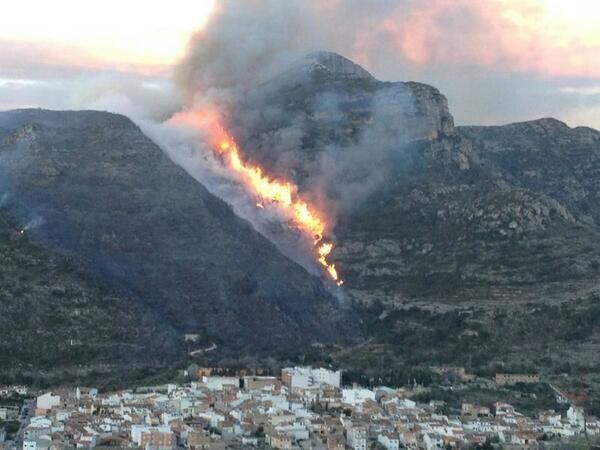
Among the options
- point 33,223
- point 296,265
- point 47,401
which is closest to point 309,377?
Answer: point 47,401

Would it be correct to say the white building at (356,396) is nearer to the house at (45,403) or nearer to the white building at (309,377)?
the white building at (309,377)

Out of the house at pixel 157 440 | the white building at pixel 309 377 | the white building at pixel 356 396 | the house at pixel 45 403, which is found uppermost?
the white building at pixel 309 377

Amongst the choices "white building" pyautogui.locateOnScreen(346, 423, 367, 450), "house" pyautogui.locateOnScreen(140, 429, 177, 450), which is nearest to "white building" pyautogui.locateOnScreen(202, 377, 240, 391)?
"white building" pyautogui.locateOnScreen(346, 423, 367, 450)

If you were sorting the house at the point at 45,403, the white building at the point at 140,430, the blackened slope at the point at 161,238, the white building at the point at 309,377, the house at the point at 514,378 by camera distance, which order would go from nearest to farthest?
the white building at the point at 140,430
the house at the point at 45,403
the white building at the point at 309,377
the house at the point at 514,378
the blackened slope at the point at 161,238

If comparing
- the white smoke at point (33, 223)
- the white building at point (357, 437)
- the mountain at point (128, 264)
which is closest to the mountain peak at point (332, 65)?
the mountain at point (128, 264)

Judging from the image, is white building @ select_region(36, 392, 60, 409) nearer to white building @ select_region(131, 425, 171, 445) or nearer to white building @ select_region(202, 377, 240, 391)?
white building @ select_region(131, 425, 171, 445)

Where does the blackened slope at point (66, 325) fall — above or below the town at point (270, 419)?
above

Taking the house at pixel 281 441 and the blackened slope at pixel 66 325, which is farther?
the blackened slope at pixel 66 325
